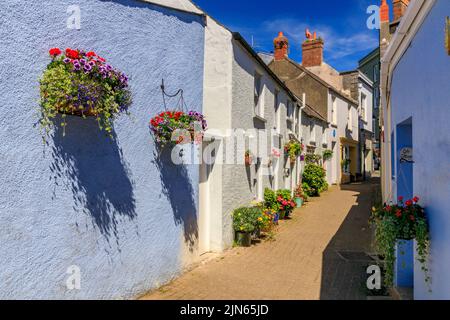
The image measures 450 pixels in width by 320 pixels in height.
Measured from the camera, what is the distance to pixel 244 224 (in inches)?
329

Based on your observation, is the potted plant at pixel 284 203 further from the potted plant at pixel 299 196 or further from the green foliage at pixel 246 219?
the green foliage at pixel 246 219

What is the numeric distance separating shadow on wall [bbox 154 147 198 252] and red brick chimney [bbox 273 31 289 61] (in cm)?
1650

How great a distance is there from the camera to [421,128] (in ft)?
12.6

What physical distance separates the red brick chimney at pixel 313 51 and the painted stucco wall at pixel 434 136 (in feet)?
63.0

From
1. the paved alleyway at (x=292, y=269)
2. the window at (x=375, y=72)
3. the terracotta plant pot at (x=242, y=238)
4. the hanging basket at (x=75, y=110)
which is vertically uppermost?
the window at (x=375, y=72)

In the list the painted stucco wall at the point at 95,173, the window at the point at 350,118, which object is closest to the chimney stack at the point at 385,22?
the painted stucco wall at the point at 95,173

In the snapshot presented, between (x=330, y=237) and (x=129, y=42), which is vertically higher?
(x=129, y=42)

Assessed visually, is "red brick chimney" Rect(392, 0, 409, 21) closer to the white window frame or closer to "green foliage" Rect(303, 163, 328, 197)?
the white window frame

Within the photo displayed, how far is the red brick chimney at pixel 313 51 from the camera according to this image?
22.5 metres

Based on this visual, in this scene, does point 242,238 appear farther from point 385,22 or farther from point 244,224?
point 385,22

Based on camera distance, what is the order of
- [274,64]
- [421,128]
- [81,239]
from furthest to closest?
[274,64] → [81,239] → [421,128]

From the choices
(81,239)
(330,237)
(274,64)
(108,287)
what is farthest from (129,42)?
(274,64)
